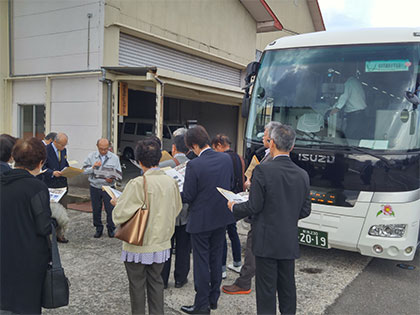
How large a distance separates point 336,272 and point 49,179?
4.61 metres

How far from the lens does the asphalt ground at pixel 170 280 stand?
12.1ft

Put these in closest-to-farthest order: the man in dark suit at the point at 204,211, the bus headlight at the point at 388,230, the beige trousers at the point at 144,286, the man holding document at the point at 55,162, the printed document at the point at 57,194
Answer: the beige trousers at the point at 144,286 → the man in dark suit at the point at 204,211 → the printed document at the point at 57,194 → the bus headlight at the point at 388,230 → the man holding document at the point at 55,162

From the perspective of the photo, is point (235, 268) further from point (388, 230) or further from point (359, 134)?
point (359, 134)

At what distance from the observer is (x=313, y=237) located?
4.67 m

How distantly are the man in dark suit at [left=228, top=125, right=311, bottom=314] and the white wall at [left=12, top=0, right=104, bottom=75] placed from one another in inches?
263

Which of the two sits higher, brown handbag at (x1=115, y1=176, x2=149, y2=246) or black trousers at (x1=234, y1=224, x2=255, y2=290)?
brown handbag at (x1=115, y1=176, x2=149, y2=246)

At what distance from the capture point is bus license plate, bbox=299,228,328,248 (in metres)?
4.61

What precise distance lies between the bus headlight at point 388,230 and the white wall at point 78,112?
6.46 metres

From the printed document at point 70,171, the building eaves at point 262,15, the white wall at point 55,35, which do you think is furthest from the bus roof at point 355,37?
the building eaves at point 262,15

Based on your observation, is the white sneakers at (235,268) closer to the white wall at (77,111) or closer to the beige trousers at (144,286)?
the beige trousers at (144,286)

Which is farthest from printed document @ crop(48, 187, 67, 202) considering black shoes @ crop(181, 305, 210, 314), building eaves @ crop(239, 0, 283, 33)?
building eaves @ crop(239, 0, 283, 33)

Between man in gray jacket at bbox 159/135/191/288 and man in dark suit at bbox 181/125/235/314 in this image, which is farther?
man in gray jacket at bbox 159/135/191/288

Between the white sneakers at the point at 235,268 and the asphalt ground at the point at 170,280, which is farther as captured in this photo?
the white sneakers at the point at 235,268

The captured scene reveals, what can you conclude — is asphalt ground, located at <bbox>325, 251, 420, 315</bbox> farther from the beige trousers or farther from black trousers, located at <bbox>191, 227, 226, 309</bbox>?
the beige trousers
